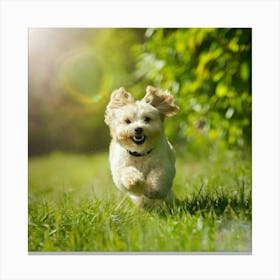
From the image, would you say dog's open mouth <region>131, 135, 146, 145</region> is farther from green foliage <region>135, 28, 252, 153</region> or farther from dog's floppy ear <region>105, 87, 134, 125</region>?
green foliage <region>135, 28, 252, 153</region>

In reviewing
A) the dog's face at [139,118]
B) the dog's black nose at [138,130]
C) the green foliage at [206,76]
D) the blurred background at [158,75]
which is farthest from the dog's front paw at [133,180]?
the green foliage at [206,76]

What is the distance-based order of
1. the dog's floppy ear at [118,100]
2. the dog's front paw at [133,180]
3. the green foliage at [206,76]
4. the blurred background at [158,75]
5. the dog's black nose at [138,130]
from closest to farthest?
the dog's black nose at [138,130] < the dog's front paw at [133,180] < the dog's floppy ear at [118,100] < the blurred background at [158,75] < the green foliage at [206,76]

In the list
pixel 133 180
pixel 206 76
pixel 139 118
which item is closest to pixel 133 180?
pixel 133 180

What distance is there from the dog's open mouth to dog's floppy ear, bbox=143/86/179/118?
0.30 meters

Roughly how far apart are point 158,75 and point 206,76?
0.54m

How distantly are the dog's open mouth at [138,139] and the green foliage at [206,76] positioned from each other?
4.76ft

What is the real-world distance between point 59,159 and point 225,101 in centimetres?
247

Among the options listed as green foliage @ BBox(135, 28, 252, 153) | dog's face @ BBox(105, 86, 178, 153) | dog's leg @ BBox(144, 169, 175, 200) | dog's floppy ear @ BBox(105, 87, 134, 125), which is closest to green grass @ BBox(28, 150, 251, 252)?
dog's leg @ BBox(144, 169, 175, 200)

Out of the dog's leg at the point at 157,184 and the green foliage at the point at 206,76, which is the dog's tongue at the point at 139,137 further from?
the green foliage at the point at 206,76

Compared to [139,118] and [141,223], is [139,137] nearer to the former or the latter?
[139,118]

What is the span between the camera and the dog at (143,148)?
4.85 m

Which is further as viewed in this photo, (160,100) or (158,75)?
(158,75)

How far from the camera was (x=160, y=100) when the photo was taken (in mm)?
5094
